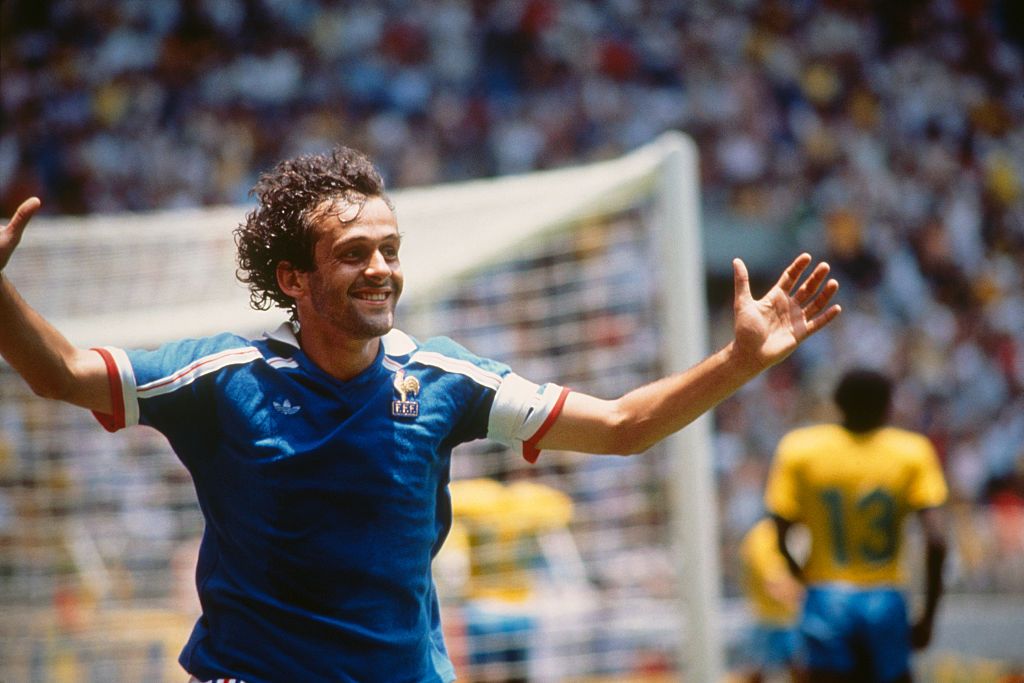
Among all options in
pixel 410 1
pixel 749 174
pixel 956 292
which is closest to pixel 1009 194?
pixel 956 292

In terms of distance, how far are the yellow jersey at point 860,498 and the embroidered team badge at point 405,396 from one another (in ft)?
11.2

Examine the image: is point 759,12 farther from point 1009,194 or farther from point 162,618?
point 162,618

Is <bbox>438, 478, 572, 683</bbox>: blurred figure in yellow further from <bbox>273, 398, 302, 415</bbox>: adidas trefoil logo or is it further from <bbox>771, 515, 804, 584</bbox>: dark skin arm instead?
<bbox>273, 398, 302, 415</bbox>: adidas trefoil logo

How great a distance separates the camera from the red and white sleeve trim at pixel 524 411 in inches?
121

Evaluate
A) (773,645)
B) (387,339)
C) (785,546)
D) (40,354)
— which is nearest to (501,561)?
(785,546)

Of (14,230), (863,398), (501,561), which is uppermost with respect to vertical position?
(14,230)

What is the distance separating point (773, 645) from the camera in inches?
311

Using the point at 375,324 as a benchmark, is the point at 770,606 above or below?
below

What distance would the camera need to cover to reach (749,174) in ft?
57.0

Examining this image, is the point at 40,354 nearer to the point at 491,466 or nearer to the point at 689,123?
the point at 491,466

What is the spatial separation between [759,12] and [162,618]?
1428 centimetres

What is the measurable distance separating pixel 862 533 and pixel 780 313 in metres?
3.26

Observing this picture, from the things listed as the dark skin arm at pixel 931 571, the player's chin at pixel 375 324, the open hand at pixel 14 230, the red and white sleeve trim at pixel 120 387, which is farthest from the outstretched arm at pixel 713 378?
the dark skin arm at pixel 931 571

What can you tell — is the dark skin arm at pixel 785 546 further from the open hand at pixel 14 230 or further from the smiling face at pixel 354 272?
the open hand at pixel 14 230
